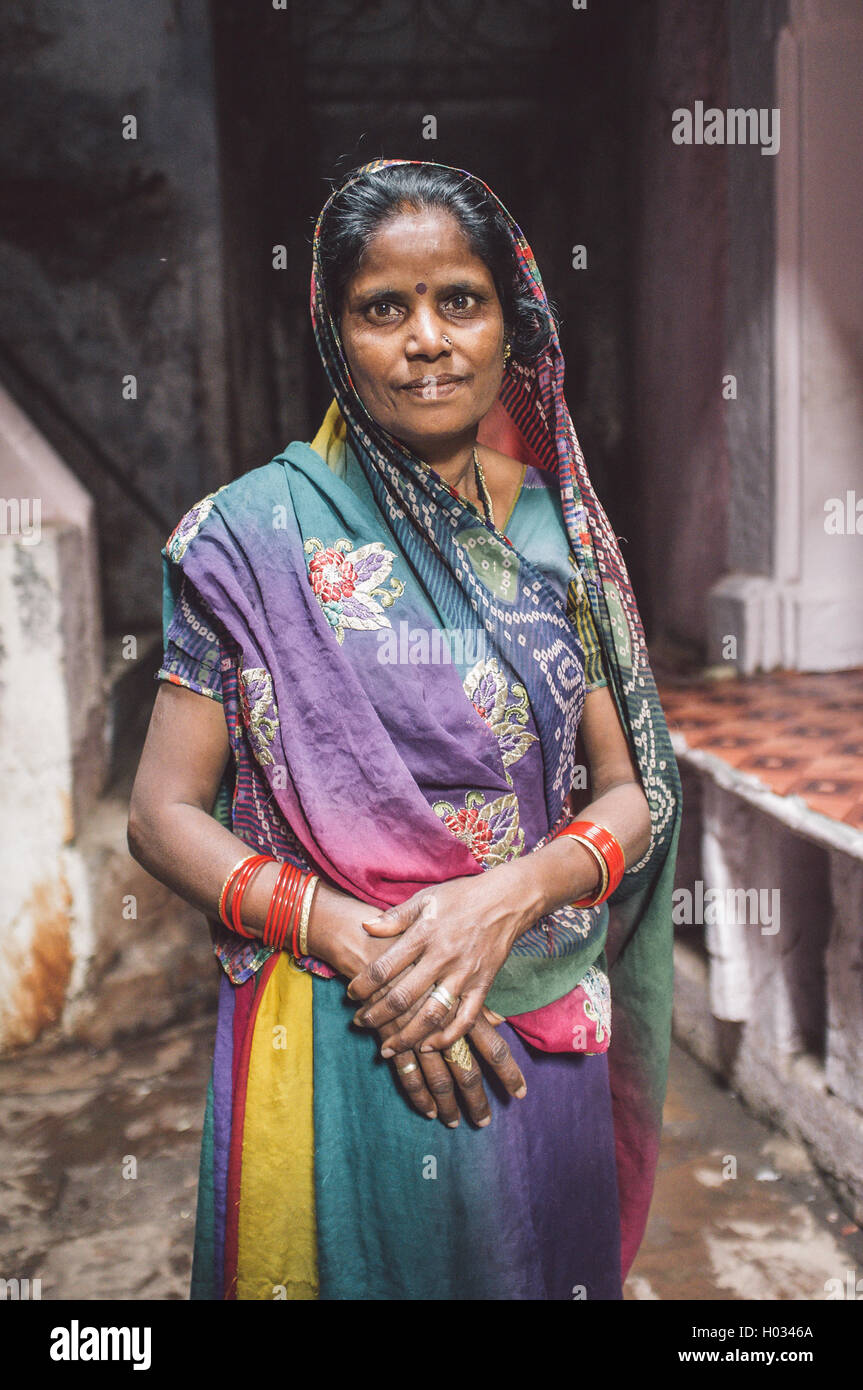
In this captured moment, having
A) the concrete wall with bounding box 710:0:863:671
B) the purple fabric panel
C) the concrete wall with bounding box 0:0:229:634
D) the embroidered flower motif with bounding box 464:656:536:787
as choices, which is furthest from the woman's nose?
the concrete wall with bounding box 0:0:229:634

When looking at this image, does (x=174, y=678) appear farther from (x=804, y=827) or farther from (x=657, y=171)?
(x=657, y=171)

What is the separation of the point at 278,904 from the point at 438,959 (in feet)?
0.66

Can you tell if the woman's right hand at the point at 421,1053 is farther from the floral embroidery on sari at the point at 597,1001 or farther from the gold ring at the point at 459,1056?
the floral embroidery on sari at the point at 597,1001

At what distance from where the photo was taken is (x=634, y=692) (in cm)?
161

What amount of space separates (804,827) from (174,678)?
1581 millimetres

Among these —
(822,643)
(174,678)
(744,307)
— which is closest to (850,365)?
(744,307)

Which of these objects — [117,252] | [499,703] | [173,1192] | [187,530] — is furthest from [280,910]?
[117,252]

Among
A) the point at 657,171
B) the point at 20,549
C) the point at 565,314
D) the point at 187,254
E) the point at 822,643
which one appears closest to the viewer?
the point at 20,549

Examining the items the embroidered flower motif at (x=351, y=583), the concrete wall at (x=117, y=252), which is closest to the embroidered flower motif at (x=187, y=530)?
the embroidered flower motif at (x=351, y=583)

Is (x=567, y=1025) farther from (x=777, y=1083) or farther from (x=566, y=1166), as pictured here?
(x=777, y=1083)

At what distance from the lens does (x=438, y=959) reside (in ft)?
4.51

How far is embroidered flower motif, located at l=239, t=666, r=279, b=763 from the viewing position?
140cm
